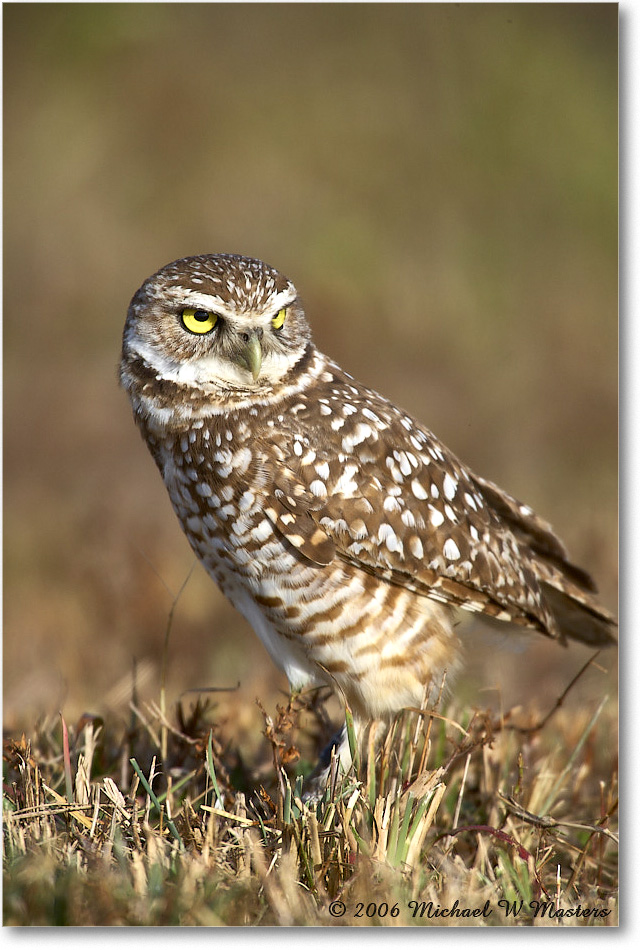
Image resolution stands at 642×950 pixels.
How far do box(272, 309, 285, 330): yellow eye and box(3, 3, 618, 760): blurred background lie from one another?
31.0 inches

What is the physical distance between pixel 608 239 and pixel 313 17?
138 centimetres

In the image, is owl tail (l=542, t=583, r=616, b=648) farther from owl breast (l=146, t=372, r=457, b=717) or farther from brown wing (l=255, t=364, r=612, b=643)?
owl breast (l=146, t=372, r=457, b=717)

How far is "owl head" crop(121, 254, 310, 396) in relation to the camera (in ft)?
7.69

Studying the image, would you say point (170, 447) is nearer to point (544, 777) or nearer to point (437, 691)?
point (437, 691)

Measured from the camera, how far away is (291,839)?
2.15 meters

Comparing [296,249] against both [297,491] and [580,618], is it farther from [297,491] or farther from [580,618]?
[297,491]

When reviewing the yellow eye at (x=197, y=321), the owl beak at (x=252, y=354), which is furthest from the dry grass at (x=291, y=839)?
the yellow eye at (x=197, y=321)

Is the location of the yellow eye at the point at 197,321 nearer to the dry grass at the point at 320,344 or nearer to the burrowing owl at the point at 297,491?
the burrowing owl at the point at 297,491

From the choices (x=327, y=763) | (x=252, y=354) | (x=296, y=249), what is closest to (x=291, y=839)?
(x=327, y=763)

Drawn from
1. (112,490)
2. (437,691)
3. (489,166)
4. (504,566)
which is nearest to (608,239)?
(489,166)

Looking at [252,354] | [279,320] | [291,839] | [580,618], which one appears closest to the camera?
[291,839]

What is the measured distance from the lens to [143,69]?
3.71 m

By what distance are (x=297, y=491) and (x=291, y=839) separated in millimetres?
852

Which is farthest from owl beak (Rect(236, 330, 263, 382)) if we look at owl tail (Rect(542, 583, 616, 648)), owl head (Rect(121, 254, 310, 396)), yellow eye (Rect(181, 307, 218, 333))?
owl tail (Rect(542, 583, 616, 648))
